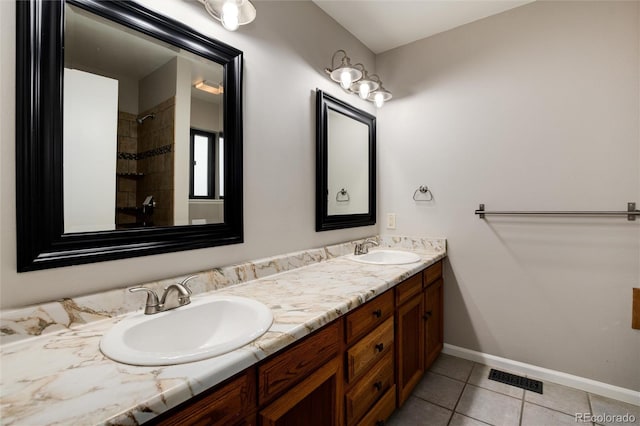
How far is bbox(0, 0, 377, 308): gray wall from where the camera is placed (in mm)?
817

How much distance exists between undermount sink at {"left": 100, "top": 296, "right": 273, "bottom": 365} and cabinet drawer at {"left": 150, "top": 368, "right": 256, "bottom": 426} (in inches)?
3.2

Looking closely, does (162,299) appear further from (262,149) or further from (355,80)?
(355,80)

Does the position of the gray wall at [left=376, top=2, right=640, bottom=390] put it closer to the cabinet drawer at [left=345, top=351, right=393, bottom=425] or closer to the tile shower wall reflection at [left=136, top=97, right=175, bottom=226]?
the cabinet drawer at [left=345, top=351, right=393, bottom=425]

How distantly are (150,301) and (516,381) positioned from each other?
2.12 metres

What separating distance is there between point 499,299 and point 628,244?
0.74 meters

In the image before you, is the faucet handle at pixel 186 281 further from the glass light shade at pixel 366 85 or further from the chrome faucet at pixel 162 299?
the glass light shade at pixel 366 85

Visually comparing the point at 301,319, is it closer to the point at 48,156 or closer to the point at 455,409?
the point at 48,156

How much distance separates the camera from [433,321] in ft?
6.63

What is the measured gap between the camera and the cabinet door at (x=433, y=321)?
1903mm

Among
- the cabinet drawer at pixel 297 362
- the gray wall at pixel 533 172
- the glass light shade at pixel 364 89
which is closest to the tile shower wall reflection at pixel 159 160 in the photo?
the cabinet drawer at pixel 297 362

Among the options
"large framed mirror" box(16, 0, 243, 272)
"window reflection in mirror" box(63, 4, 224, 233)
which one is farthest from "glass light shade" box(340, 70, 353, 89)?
"window reflection in mirror" box(63, 4, 224, 233)

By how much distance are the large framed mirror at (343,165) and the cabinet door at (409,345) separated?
2.23 ft

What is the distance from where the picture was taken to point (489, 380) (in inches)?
74.5

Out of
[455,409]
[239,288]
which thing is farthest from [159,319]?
[455,409]
